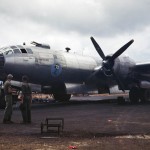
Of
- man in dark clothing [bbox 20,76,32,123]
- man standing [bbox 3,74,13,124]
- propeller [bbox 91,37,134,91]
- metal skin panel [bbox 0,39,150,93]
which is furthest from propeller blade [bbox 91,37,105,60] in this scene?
man standing [bbox 3,74,13,124]

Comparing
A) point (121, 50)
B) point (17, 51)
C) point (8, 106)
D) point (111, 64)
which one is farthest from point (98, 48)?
→ point (8, 106)

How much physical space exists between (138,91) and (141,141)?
17.4m

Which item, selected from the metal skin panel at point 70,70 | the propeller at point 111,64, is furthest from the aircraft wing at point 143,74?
the propeller at point 111,64

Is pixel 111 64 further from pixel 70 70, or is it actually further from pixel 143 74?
pixel 143 74

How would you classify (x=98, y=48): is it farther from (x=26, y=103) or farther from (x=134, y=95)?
(x=26, y=103)

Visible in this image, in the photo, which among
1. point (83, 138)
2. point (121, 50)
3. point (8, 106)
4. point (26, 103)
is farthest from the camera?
point (121, 50)

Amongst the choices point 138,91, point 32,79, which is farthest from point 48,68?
point 138,91

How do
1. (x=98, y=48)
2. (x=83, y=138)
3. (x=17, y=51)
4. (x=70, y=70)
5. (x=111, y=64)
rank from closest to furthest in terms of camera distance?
(x=83, y=138) < (x=17, y=51) < (x=111, y=64) < (x=70, y=70) < (x=98, y=48)

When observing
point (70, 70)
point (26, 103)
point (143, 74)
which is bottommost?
point (26, 103)

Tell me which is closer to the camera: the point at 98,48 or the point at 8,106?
the point at 8,106

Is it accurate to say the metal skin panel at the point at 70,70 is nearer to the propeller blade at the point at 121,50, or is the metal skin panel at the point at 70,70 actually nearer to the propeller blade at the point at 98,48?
the propeller blade at the point at 121,50

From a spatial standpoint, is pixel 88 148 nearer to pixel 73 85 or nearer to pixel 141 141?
pixel 141 141

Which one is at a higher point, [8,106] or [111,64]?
[111,64]

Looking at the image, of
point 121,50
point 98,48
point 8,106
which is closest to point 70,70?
point 98,48
